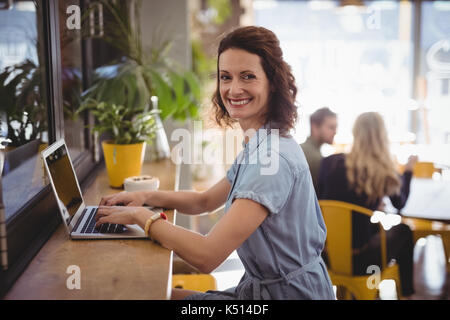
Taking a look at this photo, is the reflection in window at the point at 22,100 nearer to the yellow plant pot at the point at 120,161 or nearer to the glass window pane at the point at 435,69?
the yellow plant pot at the point at 120,161

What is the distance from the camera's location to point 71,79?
223cm

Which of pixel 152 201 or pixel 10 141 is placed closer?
pixel 10 141

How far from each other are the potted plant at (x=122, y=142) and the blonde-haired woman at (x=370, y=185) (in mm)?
1153

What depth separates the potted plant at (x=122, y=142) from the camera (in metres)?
2.02

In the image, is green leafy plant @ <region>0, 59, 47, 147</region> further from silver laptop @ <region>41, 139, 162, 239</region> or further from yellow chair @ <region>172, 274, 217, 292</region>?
yellow chair @ <region>172, 274, 217, 292</region>

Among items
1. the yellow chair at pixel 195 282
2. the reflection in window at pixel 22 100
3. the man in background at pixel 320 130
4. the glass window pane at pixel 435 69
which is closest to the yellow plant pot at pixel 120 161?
the reflection in window at pixel 22 100

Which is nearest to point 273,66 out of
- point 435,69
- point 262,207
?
point 262,207

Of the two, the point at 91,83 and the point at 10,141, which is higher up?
the point at 91,83

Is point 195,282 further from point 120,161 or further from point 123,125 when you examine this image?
point 123,125

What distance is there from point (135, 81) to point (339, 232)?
1.24 m

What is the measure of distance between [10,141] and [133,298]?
25.7 inches

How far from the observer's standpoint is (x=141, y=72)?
7.99 ft
